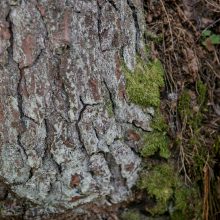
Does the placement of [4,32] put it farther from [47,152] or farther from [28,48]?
[47,152]

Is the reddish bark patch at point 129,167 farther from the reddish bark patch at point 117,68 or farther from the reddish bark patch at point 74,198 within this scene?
the reddish bark patch at point 117,68

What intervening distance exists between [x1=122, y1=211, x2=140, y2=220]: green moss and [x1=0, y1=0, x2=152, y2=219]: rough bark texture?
0.08 meters

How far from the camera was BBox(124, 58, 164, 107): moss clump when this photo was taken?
1713 mm

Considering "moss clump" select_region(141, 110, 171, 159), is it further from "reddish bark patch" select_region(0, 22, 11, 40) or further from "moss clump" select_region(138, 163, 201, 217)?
"reddish bark patch" select_region(0, 22, 11, 40)

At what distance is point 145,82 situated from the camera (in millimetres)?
1767

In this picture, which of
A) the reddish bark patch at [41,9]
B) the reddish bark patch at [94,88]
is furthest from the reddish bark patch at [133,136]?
the reddish bark patch at [41,9]

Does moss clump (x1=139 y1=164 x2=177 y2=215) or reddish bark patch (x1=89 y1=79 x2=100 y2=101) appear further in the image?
moss clump (x1=139 y1=164 x2=177 y2=215)

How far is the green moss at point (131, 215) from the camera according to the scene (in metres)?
1.84

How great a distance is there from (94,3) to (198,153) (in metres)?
0.87

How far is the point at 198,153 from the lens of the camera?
74.4 inches

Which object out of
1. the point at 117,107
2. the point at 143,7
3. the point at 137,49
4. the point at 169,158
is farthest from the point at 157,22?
the point at 169,158

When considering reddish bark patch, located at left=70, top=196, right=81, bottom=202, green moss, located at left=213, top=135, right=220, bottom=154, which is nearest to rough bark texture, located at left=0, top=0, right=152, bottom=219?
reddish bark patch, located at left=70, top=196, right=81, bottom=202

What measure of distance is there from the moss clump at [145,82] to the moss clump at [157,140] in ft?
0.27

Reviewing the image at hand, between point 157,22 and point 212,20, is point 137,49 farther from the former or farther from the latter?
point 212,20
